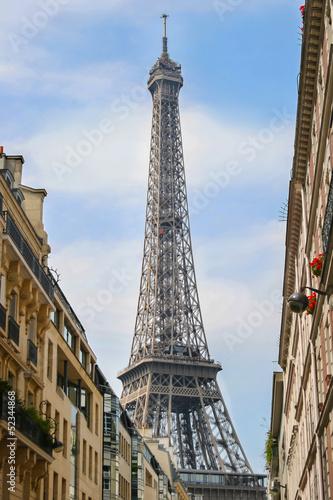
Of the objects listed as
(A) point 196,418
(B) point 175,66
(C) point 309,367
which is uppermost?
(B) point 175,66

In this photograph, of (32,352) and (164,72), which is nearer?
(32,352)

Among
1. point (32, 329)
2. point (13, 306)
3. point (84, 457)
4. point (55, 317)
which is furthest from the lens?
point (84, 457)

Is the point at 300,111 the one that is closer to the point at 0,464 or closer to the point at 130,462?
the point at 0,464

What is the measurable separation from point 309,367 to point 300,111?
34.9 ft

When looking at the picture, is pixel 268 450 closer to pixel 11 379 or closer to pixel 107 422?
pixel 107 422

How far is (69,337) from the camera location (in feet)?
153

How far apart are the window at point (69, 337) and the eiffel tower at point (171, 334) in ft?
252

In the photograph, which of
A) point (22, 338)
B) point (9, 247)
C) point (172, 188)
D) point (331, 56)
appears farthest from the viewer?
point (172, 188)

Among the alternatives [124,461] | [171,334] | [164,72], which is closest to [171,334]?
[171,334]

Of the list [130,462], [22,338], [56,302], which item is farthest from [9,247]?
[130,462]

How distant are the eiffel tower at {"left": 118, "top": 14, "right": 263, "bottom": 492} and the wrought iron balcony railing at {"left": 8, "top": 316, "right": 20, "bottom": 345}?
9118 centimetres

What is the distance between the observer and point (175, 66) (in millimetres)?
177875

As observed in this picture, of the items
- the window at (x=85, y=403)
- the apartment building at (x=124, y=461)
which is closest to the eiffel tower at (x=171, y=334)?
the apartment building at (x=124, y=461)

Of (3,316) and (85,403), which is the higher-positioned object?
(85,403)
